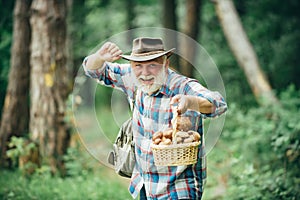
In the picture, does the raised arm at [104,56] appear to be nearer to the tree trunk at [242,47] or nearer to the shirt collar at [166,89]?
the shirt collar at [166,89]

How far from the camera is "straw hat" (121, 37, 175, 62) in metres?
4.06

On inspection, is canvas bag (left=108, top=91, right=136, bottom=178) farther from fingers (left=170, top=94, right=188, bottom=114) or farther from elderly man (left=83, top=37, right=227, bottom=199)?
fingers (left=170, top=94, right=188, bottom=114)

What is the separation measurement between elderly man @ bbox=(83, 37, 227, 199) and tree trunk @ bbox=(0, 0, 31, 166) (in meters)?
4.83

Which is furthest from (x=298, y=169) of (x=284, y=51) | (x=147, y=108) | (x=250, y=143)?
(x=284, y=51)

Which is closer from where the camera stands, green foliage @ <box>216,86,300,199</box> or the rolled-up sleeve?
the rolled-up sleeve

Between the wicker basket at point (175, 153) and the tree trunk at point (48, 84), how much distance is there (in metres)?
4.40

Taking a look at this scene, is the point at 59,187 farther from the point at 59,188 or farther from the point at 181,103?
the point at 181,103

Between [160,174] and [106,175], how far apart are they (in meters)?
4.37

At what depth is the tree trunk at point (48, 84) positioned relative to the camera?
8.12 metres

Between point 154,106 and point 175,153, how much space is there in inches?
17.8

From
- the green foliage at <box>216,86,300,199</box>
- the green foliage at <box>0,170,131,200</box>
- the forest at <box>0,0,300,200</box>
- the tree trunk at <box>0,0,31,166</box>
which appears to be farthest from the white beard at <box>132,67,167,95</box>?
the tree trunk at <box>0,0,31,166</box>

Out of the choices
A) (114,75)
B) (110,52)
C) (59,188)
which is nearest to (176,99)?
(110,52)

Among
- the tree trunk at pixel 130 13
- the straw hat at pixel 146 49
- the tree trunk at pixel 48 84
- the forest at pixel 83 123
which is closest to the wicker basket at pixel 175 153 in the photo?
the forest at pixel 83 123

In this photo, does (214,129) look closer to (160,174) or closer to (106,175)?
(160,174)
